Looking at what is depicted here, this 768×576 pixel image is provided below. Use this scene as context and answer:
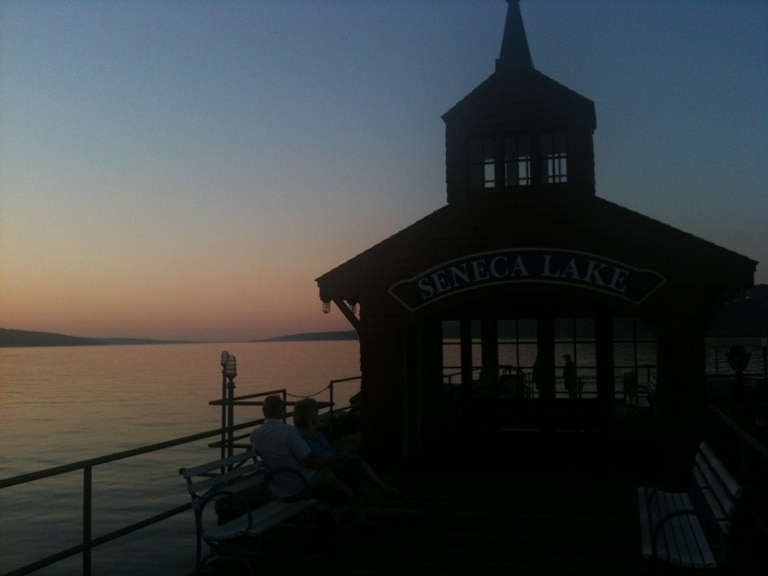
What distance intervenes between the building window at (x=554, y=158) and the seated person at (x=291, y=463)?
7112 millimetres

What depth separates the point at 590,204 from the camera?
12.3 metres

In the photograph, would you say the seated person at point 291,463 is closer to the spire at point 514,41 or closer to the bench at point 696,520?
the bench at point 696,520

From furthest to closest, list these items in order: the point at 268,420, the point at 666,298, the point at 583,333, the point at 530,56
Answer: the point at 530,56
the point at 583,333
the point at 666,298
the point at 268,420

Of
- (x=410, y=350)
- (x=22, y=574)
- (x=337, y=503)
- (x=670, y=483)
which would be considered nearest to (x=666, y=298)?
(x=670, y=483)

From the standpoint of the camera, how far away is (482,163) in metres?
13.3

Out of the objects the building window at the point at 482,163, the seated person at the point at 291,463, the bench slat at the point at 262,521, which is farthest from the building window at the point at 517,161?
the bench slat at the point at 262,521

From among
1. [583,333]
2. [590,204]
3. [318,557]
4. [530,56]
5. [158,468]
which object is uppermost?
[530,56]

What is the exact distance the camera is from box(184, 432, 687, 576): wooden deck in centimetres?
728

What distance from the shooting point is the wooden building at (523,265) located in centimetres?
1164

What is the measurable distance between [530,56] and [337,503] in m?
15.7

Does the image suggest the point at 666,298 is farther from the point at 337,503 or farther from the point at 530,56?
the point at 530,56

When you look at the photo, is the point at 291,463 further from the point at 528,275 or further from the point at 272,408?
the point at 528,275

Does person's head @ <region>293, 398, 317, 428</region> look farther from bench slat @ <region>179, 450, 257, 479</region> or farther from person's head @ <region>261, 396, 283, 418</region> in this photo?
bench slat @ <region>179, 450, 257, 479</region>

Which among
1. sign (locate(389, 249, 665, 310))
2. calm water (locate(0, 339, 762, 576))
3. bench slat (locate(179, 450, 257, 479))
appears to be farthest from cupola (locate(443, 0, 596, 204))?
calm water (locate(0, 339, 762, 576))
